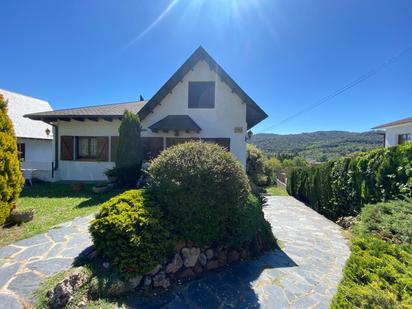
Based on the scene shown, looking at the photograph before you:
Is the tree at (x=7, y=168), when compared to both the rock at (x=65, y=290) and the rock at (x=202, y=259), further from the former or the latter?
the rock at (x=202, y=259)

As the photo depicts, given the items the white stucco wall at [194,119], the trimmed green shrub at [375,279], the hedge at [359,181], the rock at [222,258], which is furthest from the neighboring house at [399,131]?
the trimmed green shrub at [375,279]

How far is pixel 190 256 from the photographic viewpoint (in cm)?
389

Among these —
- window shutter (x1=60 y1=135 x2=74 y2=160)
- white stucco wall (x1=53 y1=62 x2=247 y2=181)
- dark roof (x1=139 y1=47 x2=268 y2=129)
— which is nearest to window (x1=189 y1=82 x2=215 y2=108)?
white stucco wall (x1=53 y1=62 x2=247 y2=181)

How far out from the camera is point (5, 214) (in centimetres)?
464

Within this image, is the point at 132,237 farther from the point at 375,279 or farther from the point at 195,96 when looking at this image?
the point at 195,96

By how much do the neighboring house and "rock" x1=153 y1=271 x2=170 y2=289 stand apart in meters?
19.4

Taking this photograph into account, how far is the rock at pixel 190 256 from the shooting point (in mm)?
3846

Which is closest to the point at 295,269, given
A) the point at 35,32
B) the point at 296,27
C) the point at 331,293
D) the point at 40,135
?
the point at 331,293

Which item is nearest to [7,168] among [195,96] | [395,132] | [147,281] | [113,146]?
[147,281]

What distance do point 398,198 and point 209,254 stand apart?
477 cm

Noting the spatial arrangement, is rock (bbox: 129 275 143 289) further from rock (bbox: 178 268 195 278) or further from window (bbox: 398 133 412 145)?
window (bbox: 398 133 412 145)

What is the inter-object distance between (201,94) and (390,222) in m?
9.83

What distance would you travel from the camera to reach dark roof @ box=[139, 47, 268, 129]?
38.1 ft

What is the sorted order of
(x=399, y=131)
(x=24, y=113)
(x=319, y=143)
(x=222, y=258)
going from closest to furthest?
(x=222, y=258) < (x=399, y=131) < (x=24, y=113) < (x=319, y=143)
